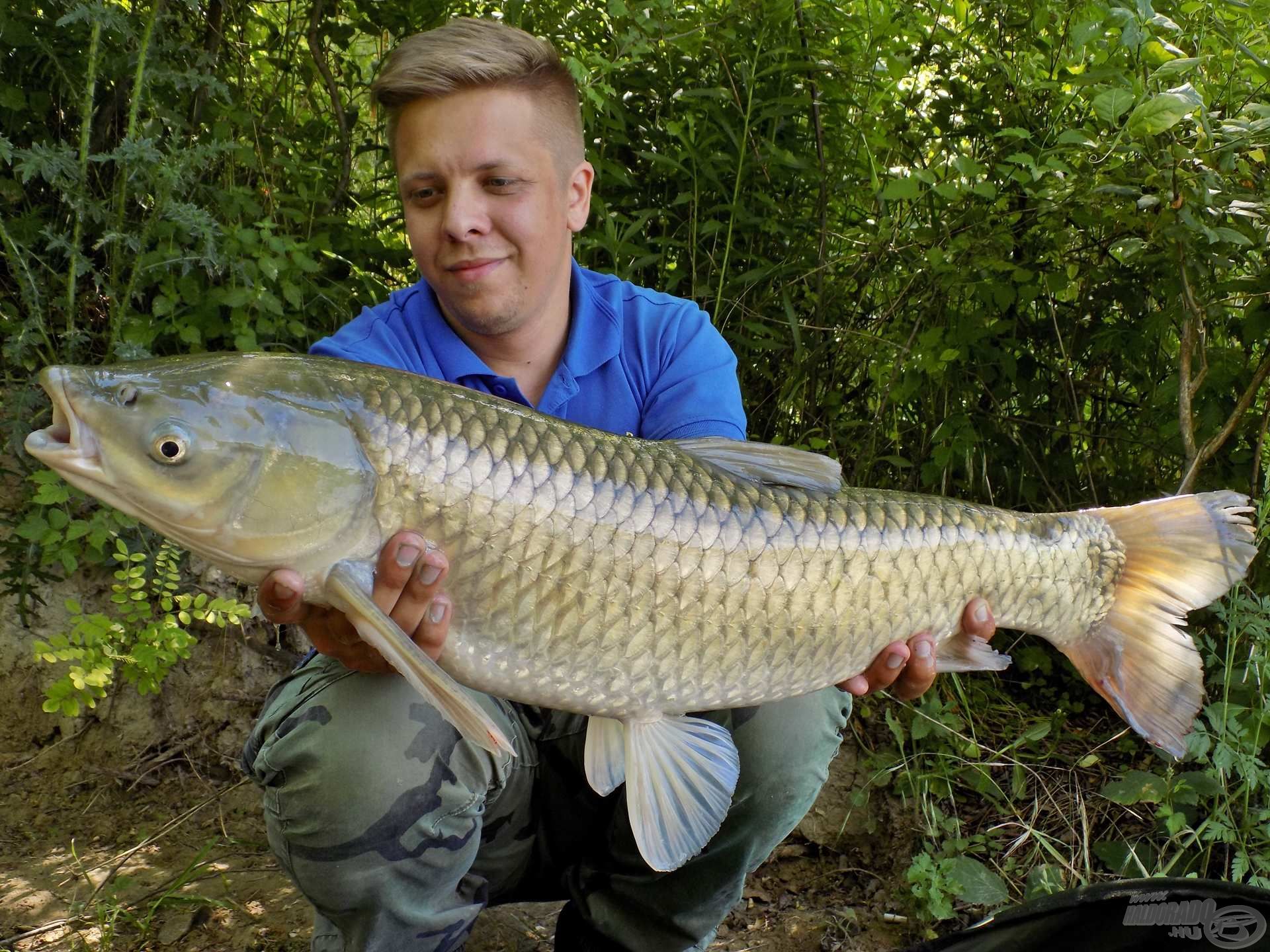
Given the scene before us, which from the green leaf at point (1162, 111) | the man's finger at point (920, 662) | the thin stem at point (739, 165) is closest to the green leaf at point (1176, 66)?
the green leaf at point (1162, 111)

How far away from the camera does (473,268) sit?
162cm

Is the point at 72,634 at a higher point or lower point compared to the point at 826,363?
lower

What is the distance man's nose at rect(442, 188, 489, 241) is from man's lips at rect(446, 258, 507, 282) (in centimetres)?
4

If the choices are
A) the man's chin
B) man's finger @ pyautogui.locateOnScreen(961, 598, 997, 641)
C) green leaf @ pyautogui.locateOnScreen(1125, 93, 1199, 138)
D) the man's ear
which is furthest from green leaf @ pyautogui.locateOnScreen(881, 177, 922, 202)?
man's finger @ pyautogui.locateOnScreen(961, 598, 997, 641)

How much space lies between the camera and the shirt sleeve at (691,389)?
5.54ft

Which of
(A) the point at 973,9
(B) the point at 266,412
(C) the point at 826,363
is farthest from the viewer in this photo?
(C) the point at 826,363

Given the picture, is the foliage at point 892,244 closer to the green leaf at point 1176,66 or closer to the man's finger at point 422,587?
the green leaf at point 1176,66

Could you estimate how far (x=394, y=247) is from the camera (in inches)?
96.5

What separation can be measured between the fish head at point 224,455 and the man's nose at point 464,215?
495mm

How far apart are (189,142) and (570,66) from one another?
3.11 ft

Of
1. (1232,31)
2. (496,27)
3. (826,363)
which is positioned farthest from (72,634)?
(1232,31)

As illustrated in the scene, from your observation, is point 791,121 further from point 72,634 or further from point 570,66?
point 72,634

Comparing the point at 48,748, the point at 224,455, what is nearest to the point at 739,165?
the point at 224,455

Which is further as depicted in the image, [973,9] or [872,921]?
[973,9]
